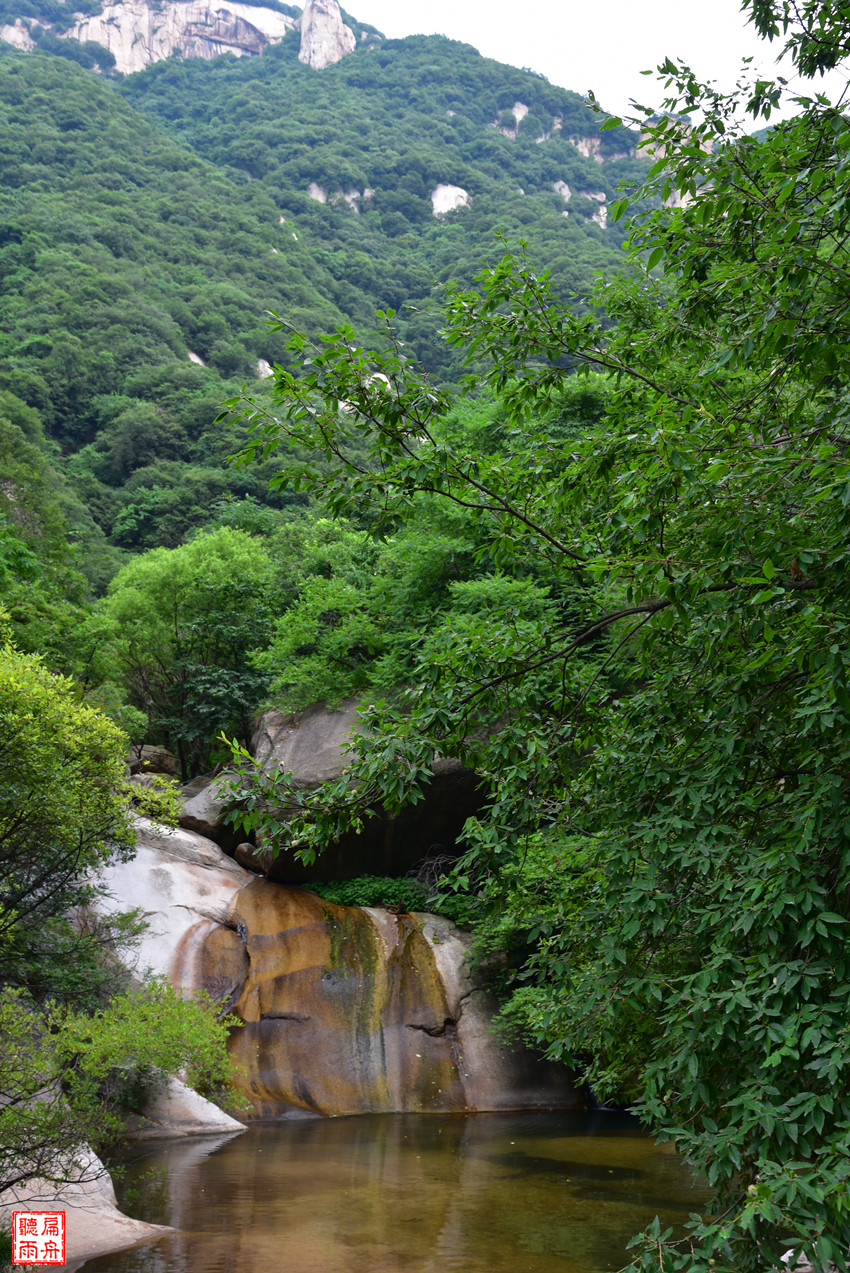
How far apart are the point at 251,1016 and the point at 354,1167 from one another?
17.5ft

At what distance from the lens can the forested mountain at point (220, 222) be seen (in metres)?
48.8

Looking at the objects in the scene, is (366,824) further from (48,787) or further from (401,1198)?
(48,787)

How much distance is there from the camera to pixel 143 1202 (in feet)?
34.8

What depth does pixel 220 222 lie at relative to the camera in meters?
74.1

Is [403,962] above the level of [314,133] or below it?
below

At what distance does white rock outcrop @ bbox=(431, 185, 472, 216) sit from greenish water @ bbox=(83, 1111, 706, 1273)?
A: 88.4 m

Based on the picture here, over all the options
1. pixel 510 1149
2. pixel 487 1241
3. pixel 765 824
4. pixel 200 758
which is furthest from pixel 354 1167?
A: pixel 200 758

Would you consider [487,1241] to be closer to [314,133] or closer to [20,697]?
[20,697]

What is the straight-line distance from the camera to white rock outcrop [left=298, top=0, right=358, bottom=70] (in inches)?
4870

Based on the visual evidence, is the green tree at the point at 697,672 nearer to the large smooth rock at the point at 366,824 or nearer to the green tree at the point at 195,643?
the large smooth rock at the point at 366,824

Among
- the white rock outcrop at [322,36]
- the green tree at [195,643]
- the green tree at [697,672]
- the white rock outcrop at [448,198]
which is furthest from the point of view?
the white rock outcrop at [322,36]

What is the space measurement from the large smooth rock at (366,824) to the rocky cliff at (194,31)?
4792 inches

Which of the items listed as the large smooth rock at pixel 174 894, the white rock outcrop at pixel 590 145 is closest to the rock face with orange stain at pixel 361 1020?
Result: the large smooth rock at pixel 174 894

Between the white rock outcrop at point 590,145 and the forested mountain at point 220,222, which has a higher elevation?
the white rock outcrop at point 590,145
